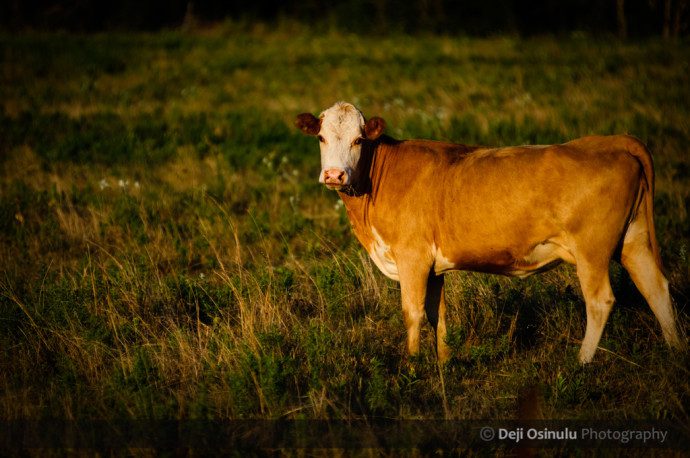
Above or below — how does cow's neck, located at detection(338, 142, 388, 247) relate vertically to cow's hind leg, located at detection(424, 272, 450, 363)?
above

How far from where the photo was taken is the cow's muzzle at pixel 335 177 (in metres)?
5.73

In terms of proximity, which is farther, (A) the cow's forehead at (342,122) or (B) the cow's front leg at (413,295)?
(A) the cow's forehead at (342,122)

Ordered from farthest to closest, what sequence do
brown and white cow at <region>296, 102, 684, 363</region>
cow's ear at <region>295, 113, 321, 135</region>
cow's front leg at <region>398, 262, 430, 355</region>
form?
1. cow's ear at <region>295, 113, 321, 135</region>
2. cow's front leg at <region>398, 262, 430, 355</region>
3. brown and white cow at <region>296, 102, 684, 363</region>

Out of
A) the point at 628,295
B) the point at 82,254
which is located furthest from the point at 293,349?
the point at 82,254

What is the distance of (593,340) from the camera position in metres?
5.45

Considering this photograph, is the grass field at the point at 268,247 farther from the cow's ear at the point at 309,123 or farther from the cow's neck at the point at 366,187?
the cow's ear at the point at 309,123

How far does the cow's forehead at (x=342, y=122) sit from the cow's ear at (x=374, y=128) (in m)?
0.06

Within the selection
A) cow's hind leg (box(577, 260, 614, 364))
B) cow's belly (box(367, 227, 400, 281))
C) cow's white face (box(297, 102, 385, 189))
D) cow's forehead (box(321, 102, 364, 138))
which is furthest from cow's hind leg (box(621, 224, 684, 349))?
cow's forehead (box(321, 102, 364, 138))

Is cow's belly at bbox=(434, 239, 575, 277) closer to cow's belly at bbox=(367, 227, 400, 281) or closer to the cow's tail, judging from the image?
cow's belly at bbox=(367, 227, 400, 281)

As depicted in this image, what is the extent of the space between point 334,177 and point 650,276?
98.8 inches

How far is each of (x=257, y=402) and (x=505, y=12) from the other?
2346 cm

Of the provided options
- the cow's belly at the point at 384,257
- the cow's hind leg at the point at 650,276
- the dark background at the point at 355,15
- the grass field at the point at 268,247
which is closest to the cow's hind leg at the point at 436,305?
the grass field at the point at 268,247

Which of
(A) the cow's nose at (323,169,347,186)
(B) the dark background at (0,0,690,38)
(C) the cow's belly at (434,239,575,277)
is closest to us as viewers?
(C) the cow's belly at (434,239,575,277)

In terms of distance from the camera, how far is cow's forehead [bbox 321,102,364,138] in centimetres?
608
